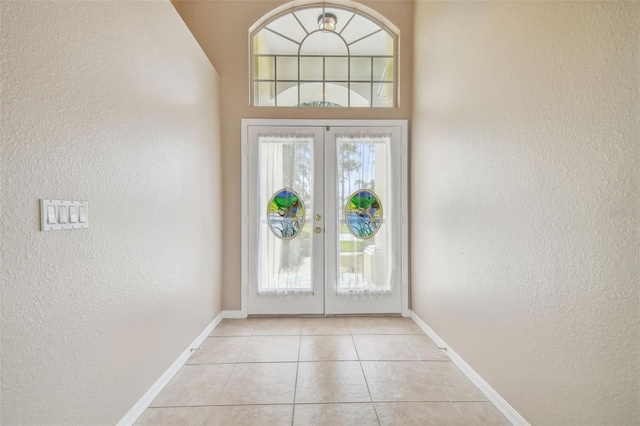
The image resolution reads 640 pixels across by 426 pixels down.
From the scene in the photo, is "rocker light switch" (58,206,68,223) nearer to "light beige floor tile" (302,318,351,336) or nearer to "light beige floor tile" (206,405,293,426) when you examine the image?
"light beige floor tile" (206,405,293,426)

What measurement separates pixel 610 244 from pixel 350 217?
218 centimetres

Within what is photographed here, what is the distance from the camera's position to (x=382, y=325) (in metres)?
2.94

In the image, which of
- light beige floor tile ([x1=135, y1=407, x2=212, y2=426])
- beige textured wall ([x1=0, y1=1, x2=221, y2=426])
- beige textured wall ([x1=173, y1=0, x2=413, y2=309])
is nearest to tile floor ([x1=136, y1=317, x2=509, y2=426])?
light beige floor tile ([x1=135, y1=407, x2=212, y2=426])

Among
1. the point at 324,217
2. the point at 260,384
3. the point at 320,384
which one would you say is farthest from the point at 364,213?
the point at 260,384

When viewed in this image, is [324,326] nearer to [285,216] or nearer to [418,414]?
[285,216]

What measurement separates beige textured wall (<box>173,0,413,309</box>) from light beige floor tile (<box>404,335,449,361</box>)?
178cm

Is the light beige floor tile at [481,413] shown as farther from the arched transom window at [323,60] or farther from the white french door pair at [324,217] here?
the arched transom window at [323,60]

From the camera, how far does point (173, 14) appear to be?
200 cm

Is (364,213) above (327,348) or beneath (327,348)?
above

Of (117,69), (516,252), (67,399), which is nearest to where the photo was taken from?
(67,399)

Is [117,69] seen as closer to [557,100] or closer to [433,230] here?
[557,100]

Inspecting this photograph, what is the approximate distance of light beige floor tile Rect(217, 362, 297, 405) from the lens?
5.92 feet

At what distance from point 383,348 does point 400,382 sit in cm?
48

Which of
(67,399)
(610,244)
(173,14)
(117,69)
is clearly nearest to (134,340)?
(67,399)
